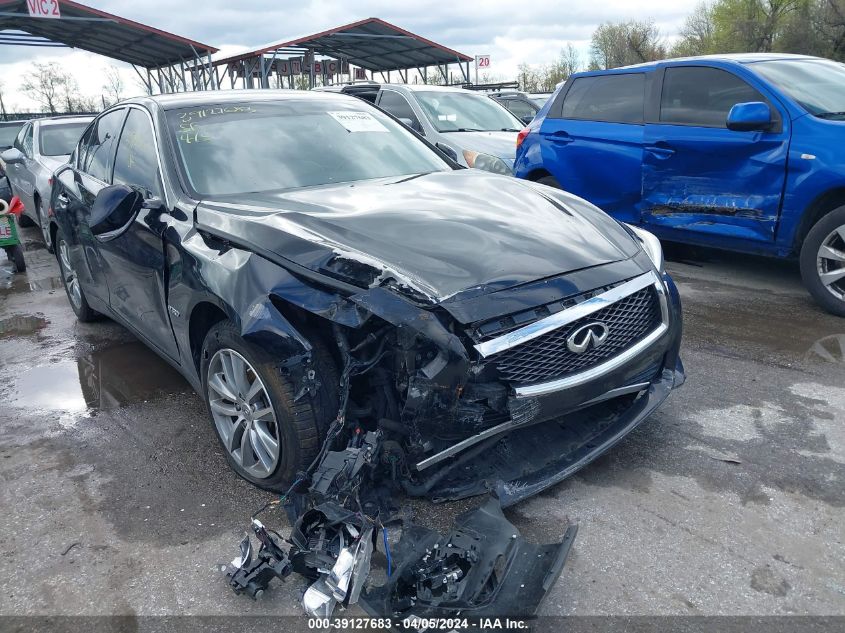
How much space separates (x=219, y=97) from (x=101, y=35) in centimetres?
2176

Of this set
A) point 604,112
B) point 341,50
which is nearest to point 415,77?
point 341,50

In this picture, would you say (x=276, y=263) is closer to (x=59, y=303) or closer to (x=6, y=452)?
(x=6, y=452)

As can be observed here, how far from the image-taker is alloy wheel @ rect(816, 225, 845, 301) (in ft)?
15.3

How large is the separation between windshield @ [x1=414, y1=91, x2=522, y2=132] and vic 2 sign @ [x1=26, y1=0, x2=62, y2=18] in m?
14.3

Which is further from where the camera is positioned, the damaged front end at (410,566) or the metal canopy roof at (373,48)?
the metal canopy roof at (373,48)

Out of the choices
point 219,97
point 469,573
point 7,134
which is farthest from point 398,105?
point 7,134

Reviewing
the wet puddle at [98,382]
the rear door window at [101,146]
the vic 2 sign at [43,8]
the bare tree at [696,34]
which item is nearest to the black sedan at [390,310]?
the wet puddle at [98,382]

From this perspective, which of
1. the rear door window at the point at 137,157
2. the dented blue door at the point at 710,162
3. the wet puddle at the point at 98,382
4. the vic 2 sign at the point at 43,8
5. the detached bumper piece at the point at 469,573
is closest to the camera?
the detached bumper piece at the point at 469,573

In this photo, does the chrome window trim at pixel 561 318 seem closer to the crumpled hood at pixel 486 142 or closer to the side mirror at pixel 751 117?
the side mirror at pixel 751 117

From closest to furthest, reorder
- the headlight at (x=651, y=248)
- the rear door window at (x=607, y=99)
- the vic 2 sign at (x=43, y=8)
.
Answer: the headlight at (x=651, y=248), the rear door window at (x=607, y=99), the vic 2 sign at (x=43, y=8)

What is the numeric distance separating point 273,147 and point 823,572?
3.10 metres

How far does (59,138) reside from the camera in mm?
8930

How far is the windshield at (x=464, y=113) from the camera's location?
909 cm

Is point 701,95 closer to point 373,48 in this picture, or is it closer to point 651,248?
point 651,248
